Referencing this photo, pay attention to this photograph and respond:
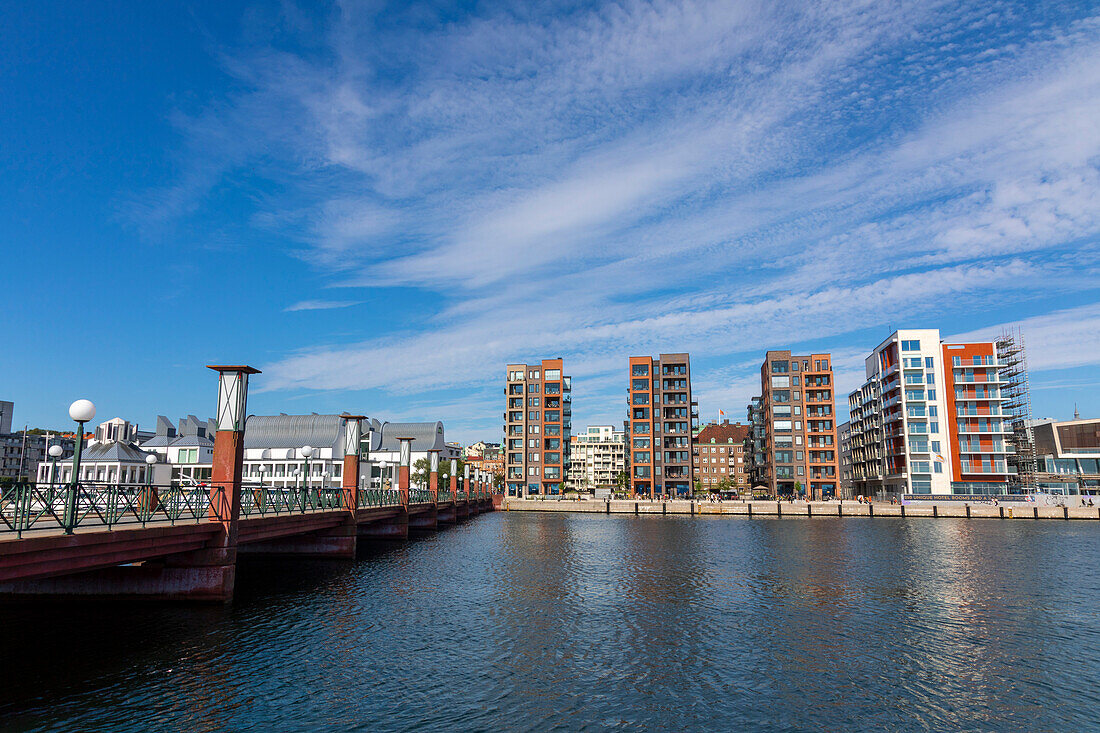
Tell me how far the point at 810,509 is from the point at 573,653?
306 feet

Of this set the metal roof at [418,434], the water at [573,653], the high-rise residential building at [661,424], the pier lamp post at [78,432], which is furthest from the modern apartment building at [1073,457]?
the pier lamp post at [78,432]

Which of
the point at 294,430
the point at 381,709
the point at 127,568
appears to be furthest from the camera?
the point at 294,430

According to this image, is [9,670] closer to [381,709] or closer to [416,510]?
[381,709]

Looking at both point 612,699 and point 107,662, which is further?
point 107,662

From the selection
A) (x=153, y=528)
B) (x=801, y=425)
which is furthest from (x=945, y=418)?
(x=153, y=528)

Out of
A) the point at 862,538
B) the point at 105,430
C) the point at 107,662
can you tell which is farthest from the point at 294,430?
the point at 107,662

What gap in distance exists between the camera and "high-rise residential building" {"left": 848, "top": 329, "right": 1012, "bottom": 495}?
115 metres

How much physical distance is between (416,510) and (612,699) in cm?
5353

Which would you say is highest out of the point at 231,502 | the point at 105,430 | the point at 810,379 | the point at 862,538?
the point at 810,379

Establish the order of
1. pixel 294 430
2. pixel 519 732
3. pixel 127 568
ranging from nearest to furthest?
pixel 519 732
pixel 127 568
pixel 294 430

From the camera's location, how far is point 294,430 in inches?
4604

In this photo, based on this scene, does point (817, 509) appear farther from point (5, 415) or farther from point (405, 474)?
point (5, 415)

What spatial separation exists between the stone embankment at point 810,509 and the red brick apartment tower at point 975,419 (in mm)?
12908

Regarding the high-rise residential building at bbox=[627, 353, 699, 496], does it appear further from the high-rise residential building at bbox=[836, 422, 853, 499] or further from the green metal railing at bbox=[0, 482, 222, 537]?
the green metal railing at bbox=[0, 482, 222, 537]
